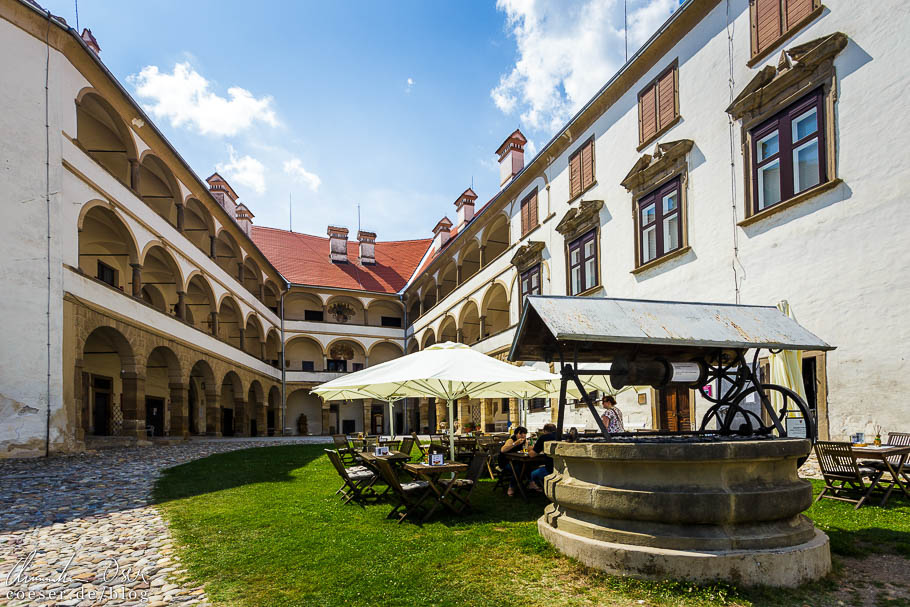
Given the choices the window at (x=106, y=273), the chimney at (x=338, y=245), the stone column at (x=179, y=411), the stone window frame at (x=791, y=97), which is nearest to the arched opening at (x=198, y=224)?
the window at (x=106, y=273)

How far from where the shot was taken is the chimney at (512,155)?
2708cm

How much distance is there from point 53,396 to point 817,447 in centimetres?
1560

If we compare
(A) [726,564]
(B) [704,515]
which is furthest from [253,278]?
(A) [726,564]

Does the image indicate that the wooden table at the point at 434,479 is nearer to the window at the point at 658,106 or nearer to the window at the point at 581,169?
the window at the point at 658,106

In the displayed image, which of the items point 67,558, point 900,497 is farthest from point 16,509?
point 900,497

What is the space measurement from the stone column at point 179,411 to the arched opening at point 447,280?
50.6ft

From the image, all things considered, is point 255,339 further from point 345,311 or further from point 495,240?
point 495,240

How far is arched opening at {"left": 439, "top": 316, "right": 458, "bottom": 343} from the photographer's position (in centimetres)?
3259

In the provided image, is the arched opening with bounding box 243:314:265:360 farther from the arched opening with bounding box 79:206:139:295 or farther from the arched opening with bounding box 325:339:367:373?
the arched opening with bounding box 79:206:139:295

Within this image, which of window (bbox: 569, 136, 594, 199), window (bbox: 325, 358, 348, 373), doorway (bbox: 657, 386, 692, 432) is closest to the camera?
doorway (bbox: 657, 386, 692, 432)

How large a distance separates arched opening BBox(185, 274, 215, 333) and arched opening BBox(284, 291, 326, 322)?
331 inches

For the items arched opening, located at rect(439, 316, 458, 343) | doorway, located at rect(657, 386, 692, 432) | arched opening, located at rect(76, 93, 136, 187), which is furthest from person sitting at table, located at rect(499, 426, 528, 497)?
arched opening, located at rect(439, 316, 458, 343)

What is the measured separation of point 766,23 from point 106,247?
2211 centimetres

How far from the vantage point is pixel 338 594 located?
4.55m
